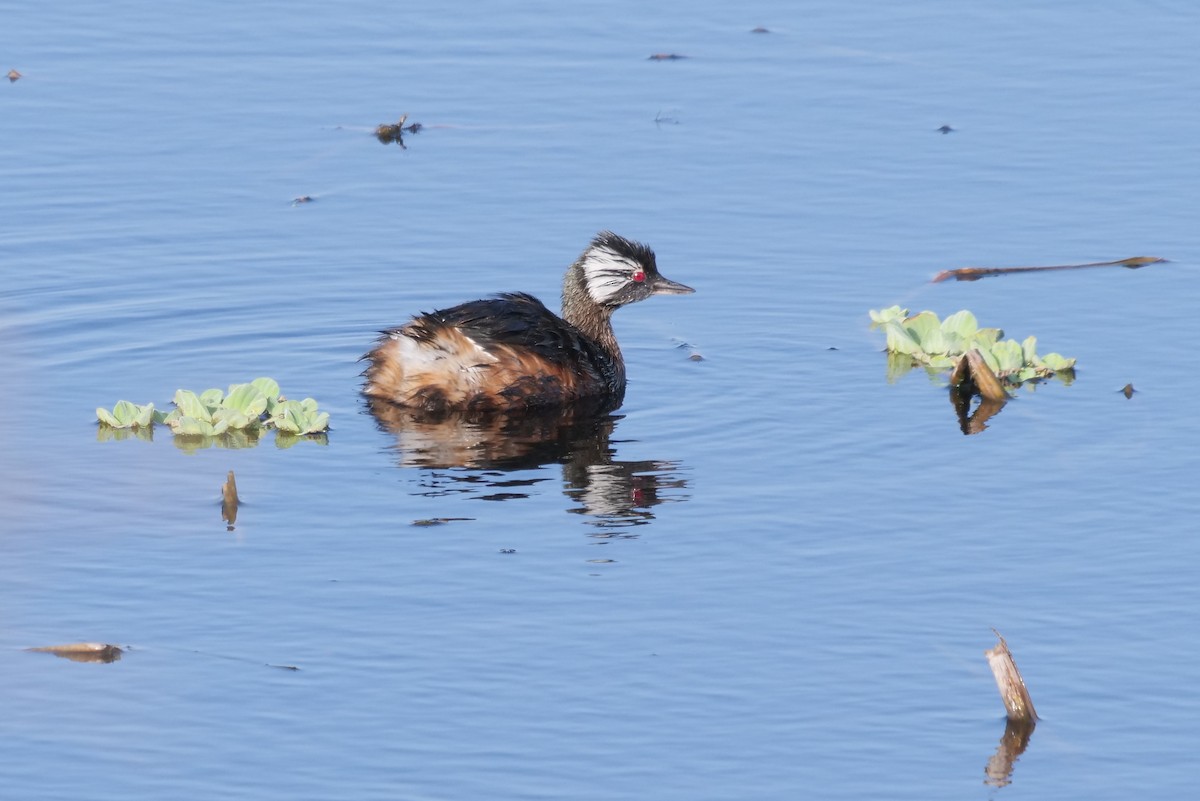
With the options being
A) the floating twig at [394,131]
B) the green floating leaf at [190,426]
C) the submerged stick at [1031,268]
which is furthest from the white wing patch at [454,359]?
the floating twig at [394,131]

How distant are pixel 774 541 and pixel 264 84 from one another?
10349mm

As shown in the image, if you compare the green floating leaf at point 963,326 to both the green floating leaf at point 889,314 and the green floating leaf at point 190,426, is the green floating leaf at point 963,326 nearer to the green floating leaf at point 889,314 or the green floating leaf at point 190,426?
the green floating leaf at point 889,314

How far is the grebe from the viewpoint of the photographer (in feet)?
45.5

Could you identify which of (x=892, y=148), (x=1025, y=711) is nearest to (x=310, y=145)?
(x=892, y=148)

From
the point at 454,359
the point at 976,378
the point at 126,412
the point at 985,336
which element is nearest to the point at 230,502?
the point at 126,412

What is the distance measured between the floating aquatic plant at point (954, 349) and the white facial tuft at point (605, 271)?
1.67 meters

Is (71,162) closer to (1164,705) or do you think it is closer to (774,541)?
(774,541)

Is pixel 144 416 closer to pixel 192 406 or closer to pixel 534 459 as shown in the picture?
pixel 192 406

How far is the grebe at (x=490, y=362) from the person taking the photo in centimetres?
1388

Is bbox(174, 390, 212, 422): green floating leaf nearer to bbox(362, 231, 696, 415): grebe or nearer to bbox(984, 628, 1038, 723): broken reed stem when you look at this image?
bbox(362, 231, 696, 415): grebe

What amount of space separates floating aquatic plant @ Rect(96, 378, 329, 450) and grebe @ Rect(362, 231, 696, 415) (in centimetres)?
92

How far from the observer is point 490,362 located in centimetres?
1388

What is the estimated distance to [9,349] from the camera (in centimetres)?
1450

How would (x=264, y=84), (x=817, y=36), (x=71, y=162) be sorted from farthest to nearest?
(x=817, y=36) → (x=264, y=84) → (x=71, y=162)
